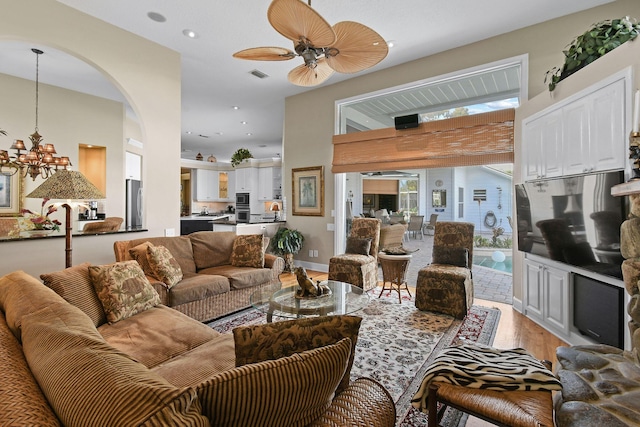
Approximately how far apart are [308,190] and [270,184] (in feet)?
12.4

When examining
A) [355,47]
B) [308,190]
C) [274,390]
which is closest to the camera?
[274,390]

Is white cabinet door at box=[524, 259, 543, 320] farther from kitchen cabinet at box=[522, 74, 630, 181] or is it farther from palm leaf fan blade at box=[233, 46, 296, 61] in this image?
palm leaf fan blade at box=[233, 46, 296, 61]

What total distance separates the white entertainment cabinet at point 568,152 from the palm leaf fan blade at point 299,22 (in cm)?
224

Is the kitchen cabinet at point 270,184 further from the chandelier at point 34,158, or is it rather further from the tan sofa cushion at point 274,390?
the tan sofa cushion at point 274,390

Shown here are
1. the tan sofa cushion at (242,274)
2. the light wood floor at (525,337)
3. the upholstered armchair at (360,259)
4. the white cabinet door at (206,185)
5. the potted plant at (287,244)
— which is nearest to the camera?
the light wood floor at (525,337)

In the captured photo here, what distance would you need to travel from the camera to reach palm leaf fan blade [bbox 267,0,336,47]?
2.07m

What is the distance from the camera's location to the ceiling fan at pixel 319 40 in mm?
2146

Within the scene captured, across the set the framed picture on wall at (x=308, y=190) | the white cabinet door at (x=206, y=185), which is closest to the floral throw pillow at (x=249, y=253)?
the framed picture on wall at (x=308, y=190)

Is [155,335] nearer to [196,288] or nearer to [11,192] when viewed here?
[196,288]

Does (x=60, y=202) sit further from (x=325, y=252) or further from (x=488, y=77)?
(x=488, y=77)

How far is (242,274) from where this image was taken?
3662mm

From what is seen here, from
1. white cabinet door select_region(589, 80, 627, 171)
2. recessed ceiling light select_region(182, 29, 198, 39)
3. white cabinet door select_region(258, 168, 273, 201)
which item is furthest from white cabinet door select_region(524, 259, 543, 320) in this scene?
white cabinet door select_region(258, 168, 273, 201)

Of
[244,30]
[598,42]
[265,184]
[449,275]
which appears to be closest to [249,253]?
[449,275]

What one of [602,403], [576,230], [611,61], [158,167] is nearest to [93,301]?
[158,167]
